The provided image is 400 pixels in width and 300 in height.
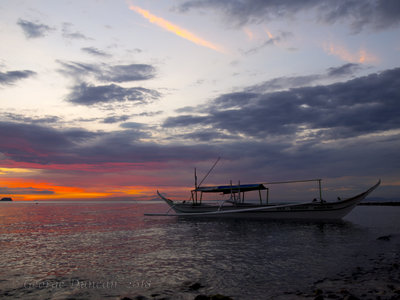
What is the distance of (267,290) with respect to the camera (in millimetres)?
9625

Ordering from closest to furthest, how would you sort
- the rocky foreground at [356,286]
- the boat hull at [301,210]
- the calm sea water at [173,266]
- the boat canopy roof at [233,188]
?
the rocky foreground at [356,286]
the calm sea water at [173,266]
the boat hull at [301,210]
the boat canopy roof at [233,188]

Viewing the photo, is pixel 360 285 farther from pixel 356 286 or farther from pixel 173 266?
pixel 173 266

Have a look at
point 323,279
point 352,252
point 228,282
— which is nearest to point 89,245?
point 228,282

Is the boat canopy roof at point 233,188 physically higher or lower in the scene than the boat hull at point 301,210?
higher

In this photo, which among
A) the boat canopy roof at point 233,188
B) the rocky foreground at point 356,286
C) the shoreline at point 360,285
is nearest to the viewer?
the rocky foreground at point 356,286

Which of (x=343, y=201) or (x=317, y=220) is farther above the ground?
(x=343, y=201)

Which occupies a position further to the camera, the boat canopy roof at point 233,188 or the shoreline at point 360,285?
the boat canopy roof at point 233,188

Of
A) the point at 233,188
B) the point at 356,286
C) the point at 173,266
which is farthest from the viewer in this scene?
the point at 233,188

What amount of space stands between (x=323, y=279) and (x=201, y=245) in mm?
10132

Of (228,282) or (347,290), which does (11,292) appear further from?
(347,290)

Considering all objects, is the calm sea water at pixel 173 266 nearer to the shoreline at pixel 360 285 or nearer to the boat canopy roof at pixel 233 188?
the shoreline at pixel 360 285

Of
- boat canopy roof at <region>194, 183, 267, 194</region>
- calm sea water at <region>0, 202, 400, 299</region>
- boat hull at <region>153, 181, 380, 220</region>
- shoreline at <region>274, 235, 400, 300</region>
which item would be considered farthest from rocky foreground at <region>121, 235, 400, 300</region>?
boat canopy roof at <region>194, 183, 267, 194</region>

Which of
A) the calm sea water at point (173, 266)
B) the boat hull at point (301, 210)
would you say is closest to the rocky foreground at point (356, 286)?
the calm sea water at point (173, 266)

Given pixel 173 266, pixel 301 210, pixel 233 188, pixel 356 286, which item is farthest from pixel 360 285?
pixel 233 188
